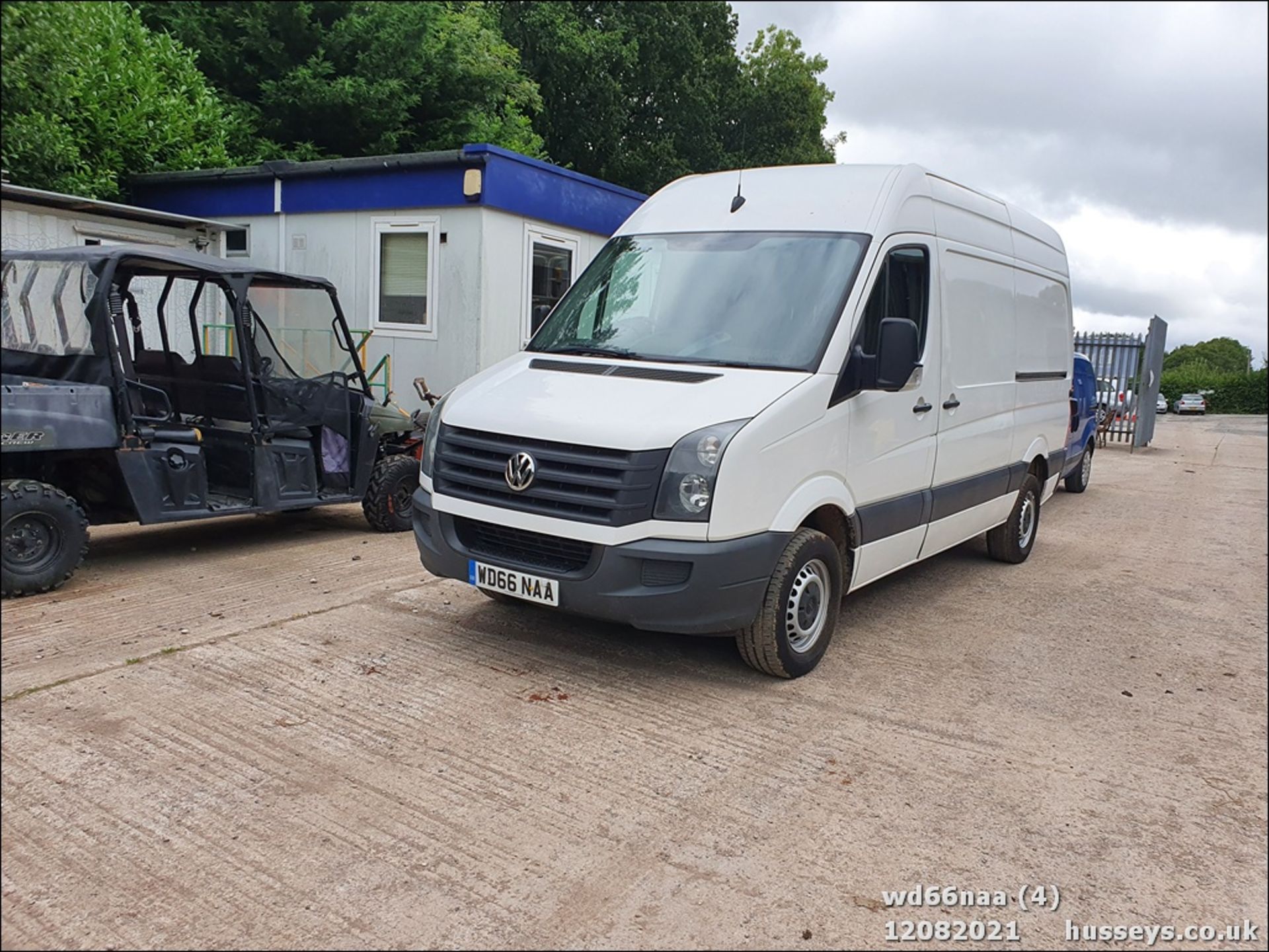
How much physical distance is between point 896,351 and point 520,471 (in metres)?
2.00

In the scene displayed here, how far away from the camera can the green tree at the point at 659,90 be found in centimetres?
2420

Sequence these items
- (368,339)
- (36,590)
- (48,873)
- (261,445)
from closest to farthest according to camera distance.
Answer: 1. (36,590)
2. (48,873)
3. (261,445)
4. (368,339)

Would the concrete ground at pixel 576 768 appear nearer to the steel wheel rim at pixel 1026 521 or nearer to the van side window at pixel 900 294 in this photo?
the steel wheel rim at pixel 1026 521

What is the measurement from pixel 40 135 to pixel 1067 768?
4140 mm

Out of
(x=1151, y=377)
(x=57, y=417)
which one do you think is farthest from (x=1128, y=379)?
(x=57, y=417)

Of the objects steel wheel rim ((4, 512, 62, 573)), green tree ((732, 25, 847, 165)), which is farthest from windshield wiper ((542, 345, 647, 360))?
green tree ((732, 25, 847, 165))

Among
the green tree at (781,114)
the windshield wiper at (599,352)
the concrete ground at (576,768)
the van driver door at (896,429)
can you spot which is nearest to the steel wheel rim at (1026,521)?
the concrete ground at (576,768)

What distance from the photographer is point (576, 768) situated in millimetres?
3939

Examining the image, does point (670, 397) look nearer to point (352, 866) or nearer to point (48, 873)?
point (352, 866)

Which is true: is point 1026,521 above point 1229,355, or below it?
below

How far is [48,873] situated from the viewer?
211 cm

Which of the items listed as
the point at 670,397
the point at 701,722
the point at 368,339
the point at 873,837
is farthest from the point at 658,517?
the point at 368,339

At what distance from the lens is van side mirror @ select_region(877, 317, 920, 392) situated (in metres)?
5.04

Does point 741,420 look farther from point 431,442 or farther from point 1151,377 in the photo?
point 1151,377
